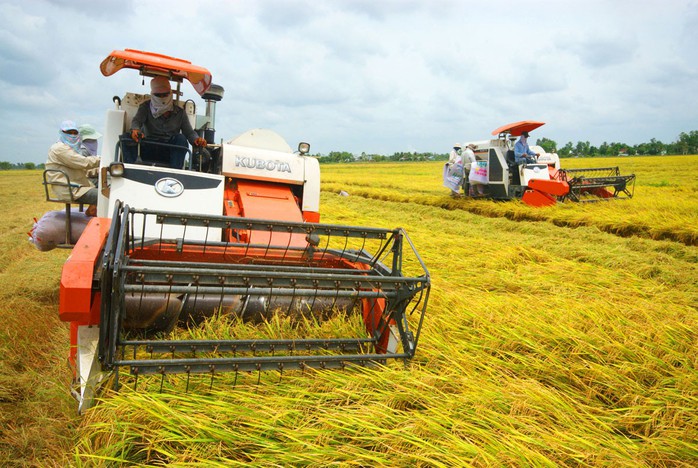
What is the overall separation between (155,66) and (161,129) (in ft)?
2.01

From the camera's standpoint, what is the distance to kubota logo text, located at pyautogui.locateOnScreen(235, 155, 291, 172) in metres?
4.75

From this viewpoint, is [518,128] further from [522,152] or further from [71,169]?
[71,169]

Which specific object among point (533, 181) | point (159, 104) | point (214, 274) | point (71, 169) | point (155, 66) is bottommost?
point (214, 274)

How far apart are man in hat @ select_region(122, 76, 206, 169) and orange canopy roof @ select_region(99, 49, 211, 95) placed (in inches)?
5.0

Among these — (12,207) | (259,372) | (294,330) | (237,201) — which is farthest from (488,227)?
(12,207)

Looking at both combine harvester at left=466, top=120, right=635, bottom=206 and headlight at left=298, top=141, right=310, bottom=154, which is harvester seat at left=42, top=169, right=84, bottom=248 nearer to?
headlight at left=298, top=141, right=310, bottom=154

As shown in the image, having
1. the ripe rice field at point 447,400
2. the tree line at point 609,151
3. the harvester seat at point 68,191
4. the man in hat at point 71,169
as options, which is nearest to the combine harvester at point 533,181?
the ripe rice field at point 447,400

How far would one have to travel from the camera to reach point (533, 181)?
11.4 meters

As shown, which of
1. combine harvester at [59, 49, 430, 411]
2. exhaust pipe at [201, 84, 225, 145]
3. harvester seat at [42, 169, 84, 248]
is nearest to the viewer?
combine harvester at [59, 49, 430, 411]

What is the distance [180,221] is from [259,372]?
1.02 meters

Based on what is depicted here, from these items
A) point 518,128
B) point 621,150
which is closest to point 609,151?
point 621,150

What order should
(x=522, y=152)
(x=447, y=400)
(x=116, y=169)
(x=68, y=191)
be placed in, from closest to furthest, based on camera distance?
(x=447, y=400), (x=116, y=169), (x=68, y=191), (x=522, y=152)

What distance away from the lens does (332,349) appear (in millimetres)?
2939

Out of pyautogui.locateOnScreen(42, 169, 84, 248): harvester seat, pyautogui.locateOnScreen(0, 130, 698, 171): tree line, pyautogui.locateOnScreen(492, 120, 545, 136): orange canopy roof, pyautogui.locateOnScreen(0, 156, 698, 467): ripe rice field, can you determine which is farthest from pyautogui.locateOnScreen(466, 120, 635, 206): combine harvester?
pyautogui.locateOnScreen(0, 130, 698, 171): tree line
